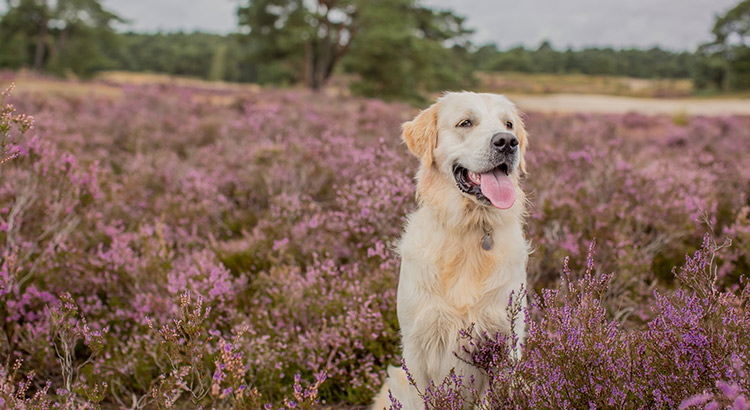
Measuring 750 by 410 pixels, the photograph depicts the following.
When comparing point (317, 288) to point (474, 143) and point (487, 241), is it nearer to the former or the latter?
point (487, 241)

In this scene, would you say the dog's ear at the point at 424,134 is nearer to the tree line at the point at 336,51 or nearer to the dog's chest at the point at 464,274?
the dog's chest at the point at 464,274

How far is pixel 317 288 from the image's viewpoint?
10.5ft

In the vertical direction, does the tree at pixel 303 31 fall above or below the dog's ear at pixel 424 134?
above

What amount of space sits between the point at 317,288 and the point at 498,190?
4.96ft

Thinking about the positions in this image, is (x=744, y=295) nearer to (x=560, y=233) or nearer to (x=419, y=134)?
(x=419, y=134)

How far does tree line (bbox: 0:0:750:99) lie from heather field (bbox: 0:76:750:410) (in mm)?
17910

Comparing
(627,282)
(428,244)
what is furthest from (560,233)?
(428,244)

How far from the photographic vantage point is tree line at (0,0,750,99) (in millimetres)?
22328

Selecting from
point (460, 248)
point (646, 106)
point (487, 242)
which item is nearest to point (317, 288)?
point (460, 248)

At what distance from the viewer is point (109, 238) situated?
4.10 m

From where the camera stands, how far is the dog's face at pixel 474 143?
227 cm

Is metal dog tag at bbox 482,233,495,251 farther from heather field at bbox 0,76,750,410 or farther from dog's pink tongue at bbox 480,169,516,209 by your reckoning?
heather field at bbox 0,76,750,410

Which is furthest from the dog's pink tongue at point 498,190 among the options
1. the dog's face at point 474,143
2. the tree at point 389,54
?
the tree at point 389,54

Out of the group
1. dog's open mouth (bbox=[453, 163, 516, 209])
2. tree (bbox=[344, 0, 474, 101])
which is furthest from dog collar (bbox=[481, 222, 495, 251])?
tree (bbox=[344, 0, 474, 101])
